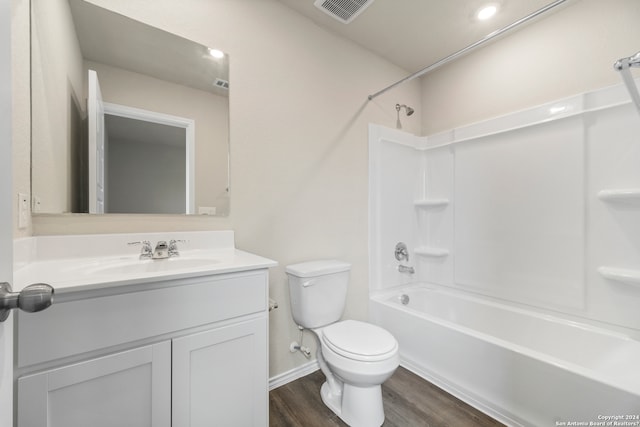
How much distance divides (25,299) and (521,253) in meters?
2.49

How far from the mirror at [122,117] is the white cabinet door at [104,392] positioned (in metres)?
0.73

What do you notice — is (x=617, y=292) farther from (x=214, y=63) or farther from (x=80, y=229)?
(x=80, y=229)

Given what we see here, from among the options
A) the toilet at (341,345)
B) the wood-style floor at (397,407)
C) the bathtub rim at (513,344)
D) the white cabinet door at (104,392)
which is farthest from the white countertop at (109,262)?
the bathtub rim at (513,344)

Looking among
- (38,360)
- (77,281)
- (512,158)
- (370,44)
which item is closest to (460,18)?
(370,44)

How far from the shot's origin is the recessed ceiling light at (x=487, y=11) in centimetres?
179

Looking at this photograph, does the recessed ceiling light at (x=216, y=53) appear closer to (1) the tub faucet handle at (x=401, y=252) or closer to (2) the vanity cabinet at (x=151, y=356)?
(2) the vanity cabinet at (x=151, y=356)

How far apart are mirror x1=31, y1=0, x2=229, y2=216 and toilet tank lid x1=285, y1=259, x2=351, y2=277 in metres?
0.54

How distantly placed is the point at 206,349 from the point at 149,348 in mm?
189

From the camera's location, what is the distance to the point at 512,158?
2.03 metres

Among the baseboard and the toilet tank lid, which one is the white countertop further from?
the baseboard

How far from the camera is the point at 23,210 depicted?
40.0 inches

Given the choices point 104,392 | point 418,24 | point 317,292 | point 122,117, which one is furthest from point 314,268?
point 418,24

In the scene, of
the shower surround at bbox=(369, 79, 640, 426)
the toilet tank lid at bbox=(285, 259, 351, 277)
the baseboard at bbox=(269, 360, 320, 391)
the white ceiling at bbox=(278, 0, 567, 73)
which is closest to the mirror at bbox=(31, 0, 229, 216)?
the toilet tank lid at bbox=(285, 259, 351, 277)

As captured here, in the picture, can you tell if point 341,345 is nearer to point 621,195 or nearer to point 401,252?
point 401,252
